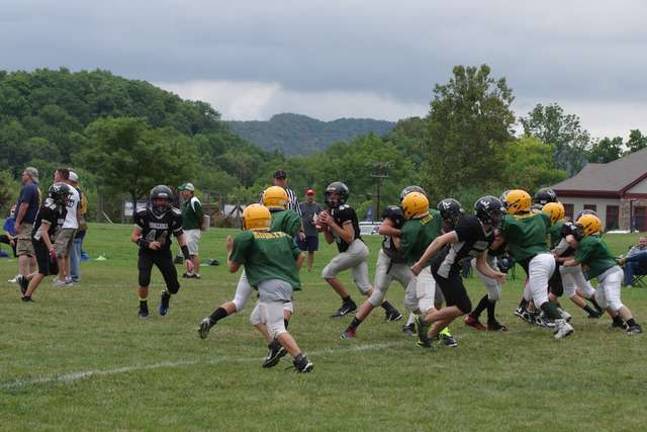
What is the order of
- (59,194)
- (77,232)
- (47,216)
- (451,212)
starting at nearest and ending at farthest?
(451,212)
(47,216)
(59,194)
(77,232)

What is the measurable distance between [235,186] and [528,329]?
118 meters

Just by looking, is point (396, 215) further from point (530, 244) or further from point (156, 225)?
point (156, 225)

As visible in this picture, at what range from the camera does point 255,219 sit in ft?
33.6

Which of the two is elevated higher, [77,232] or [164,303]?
[77,232]

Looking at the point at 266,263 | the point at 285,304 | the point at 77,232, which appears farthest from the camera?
the point at 77,232

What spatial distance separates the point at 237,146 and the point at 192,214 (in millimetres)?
136796

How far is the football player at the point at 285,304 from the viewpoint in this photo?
10070mm

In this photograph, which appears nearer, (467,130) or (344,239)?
(344,239)

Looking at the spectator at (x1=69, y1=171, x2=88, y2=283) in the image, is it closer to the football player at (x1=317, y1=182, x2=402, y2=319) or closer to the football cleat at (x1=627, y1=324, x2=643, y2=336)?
the football player at (x1=317, y1=182, x2=402, y2=319)

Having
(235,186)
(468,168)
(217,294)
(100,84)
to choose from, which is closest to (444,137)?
(468,168)

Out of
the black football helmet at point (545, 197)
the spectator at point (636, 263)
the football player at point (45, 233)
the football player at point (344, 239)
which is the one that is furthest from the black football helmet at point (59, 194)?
the spectator at point (636, 263)

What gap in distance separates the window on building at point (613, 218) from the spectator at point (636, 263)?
52027mm

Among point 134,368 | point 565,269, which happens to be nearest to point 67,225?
point 565,269

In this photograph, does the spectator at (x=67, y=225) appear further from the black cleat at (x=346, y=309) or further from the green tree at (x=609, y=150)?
the green tree at (x=609, y=150)
